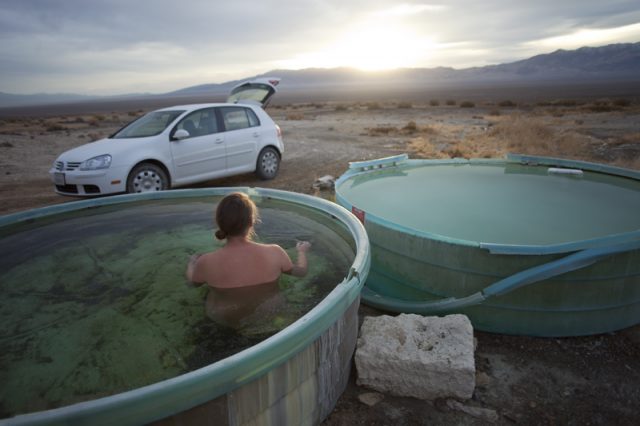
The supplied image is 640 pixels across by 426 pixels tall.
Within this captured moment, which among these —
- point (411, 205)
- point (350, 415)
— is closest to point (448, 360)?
point (350, 415)

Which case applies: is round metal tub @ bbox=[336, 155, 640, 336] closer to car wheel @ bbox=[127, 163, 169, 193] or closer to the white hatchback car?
the white hatchback car

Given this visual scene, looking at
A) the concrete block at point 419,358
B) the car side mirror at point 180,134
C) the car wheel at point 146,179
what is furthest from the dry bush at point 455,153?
the concrete block at point 419,358

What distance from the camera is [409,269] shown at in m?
3.80

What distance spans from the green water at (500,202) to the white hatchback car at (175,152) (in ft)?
9.98

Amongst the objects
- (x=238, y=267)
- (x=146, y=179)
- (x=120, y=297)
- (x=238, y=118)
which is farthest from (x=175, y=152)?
(x=238, y=267)

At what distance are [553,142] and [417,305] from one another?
1133 centimetres

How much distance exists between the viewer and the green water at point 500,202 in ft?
14.2

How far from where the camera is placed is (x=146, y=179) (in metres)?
7.14

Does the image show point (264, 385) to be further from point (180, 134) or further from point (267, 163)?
point (267, 163)

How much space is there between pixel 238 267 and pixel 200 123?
5.62m

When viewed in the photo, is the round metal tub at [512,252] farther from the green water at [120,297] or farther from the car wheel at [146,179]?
the car wheel at [146,179]

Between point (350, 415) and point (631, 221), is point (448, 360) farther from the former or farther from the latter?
point (631, 221)

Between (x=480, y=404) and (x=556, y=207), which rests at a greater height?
(x=556, y=207)

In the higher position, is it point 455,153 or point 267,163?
point 267,163
